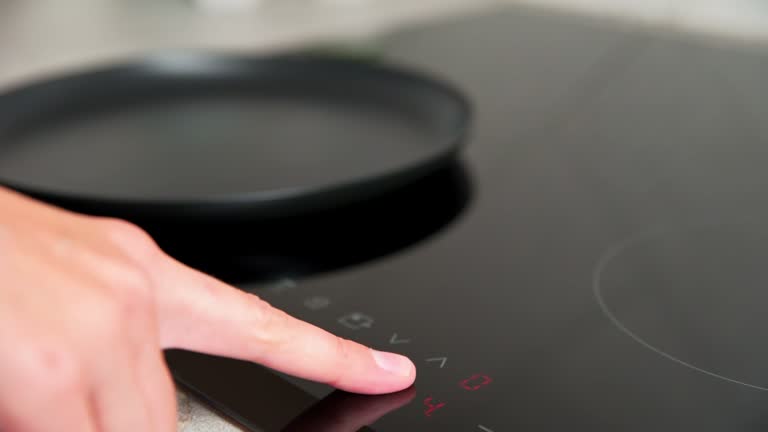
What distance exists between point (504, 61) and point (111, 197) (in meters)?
0.59

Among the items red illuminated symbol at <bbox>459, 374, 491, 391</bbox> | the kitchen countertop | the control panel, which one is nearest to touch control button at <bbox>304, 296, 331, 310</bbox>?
the control panel

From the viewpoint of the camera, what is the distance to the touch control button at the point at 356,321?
1.37 ft

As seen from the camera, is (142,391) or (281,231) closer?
(142,391)

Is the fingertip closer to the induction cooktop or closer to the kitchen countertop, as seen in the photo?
the induction cooktop

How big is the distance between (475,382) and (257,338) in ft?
0.35

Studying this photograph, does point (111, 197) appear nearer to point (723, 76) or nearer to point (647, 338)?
point (647, 338)

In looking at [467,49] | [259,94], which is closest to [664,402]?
[259,94]

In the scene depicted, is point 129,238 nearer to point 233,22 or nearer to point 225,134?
point 225,134

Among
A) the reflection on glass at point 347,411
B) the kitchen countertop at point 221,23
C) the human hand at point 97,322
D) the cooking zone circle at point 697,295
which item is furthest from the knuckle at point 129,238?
the kitchen countertop at point 221,23

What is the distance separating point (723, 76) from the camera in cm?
87

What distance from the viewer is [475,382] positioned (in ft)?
1.22

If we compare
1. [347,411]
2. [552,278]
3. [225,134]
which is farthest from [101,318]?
[225,134]

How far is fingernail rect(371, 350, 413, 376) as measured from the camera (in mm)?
359

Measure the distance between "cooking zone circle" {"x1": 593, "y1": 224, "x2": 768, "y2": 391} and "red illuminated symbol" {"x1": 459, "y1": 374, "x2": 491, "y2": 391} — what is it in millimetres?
89
